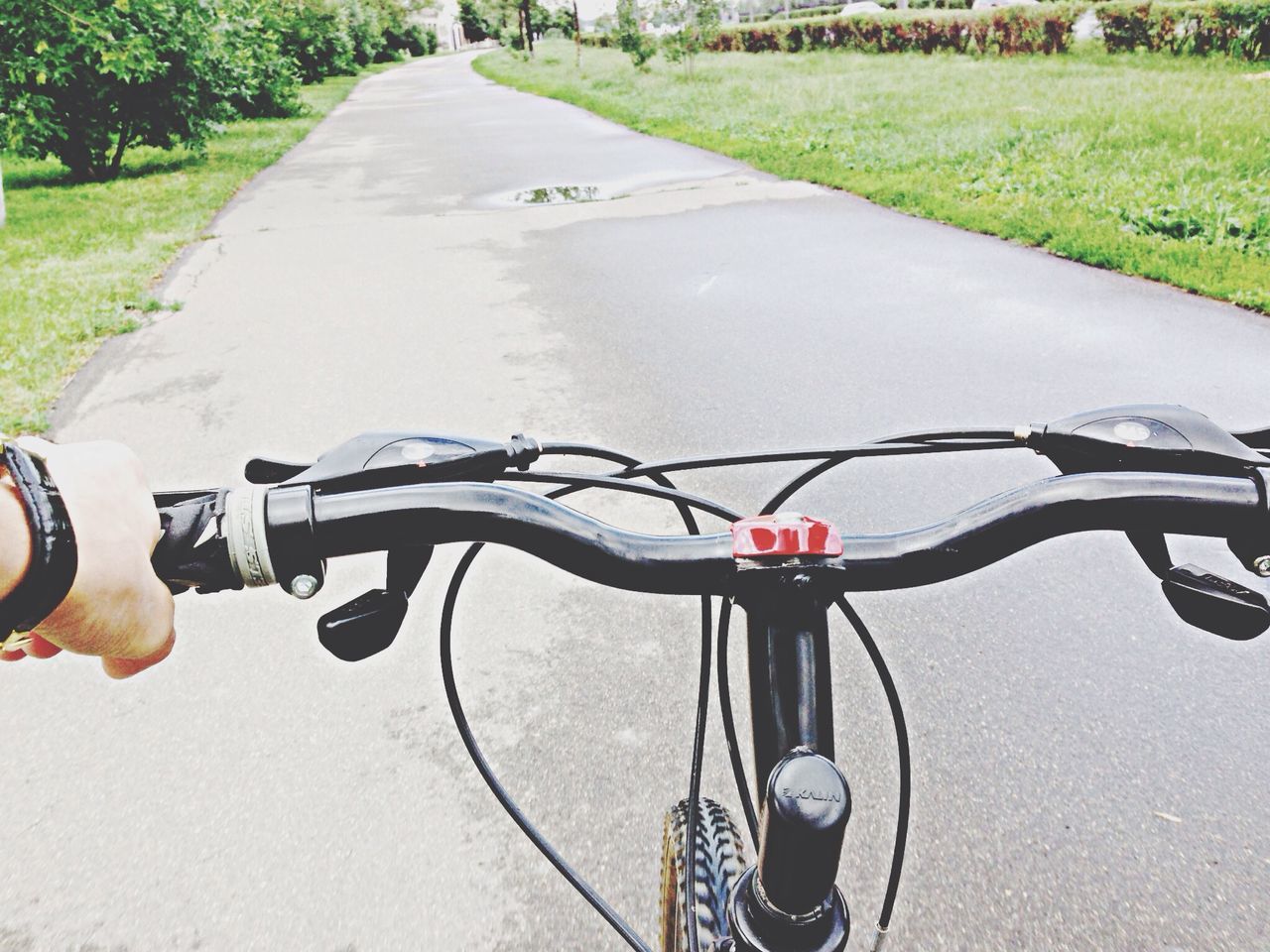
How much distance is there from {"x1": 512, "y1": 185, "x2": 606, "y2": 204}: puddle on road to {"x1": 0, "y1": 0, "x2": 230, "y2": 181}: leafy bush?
4869 millimetres

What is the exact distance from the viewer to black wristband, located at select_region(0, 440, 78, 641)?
75cm

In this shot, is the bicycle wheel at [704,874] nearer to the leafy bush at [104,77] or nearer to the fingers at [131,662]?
the fingers at [131,662]

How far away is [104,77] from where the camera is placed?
487 inches

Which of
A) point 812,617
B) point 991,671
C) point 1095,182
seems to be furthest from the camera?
point 1095,182

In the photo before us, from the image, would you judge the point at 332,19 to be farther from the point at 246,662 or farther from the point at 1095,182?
the point at 246,662

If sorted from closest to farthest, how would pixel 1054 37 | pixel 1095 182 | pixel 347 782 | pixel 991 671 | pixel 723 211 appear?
pixel 347 782
pixel 991 671
pixel 1095 182
pixel 723 211
pixel 1054 37

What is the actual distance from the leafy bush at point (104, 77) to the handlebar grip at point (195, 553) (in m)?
11.8

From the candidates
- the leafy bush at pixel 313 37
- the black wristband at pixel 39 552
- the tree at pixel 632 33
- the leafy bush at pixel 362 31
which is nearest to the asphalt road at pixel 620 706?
the black wristband at pixel 39 552

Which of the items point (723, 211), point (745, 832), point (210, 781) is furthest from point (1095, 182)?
point (210, 781)

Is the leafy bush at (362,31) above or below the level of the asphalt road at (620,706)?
above

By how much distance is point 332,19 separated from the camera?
29.4 meters

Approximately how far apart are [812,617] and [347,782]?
1963 mm

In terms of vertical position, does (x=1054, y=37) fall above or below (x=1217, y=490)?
above

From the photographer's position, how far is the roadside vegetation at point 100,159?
640cm
